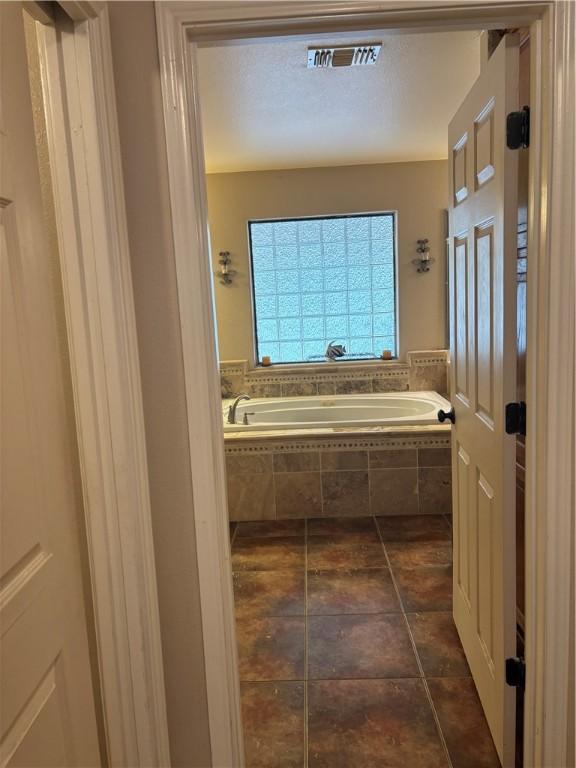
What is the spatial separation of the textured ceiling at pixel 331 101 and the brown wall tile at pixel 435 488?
227cm

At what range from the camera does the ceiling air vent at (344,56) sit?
221cm

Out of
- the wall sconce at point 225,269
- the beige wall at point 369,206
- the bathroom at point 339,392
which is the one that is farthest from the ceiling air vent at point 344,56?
the wall sconce at point 225,269

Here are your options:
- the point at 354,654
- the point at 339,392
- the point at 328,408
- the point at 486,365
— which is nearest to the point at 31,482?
the point at 486,365

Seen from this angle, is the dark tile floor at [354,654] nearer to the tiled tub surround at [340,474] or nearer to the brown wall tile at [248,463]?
Result: the tiled tub surround at [340,474]

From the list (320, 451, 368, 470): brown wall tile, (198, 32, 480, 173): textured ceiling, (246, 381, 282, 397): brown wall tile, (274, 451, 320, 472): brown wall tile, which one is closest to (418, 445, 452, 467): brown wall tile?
(320, 451, 368, 470): brown wall tile

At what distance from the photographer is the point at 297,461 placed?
133 inches

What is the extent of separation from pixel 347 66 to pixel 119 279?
1999 millimetres

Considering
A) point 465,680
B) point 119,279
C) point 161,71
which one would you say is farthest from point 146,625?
point 465,680

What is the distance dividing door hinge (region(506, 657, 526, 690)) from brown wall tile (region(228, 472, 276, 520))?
2099 mm

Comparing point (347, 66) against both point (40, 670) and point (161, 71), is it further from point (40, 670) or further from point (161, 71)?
point (40, 670)

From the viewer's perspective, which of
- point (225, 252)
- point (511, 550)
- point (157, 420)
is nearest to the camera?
point (157, 420)

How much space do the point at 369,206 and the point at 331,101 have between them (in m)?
1.62

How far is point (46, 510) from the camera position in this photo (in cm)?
95

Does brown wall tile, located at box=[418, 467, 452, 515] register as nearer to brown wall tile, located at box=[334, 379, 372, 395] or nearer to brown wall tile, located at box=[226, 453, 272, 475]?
brown wall tile, located at box=[226, 453, 272, 475]
